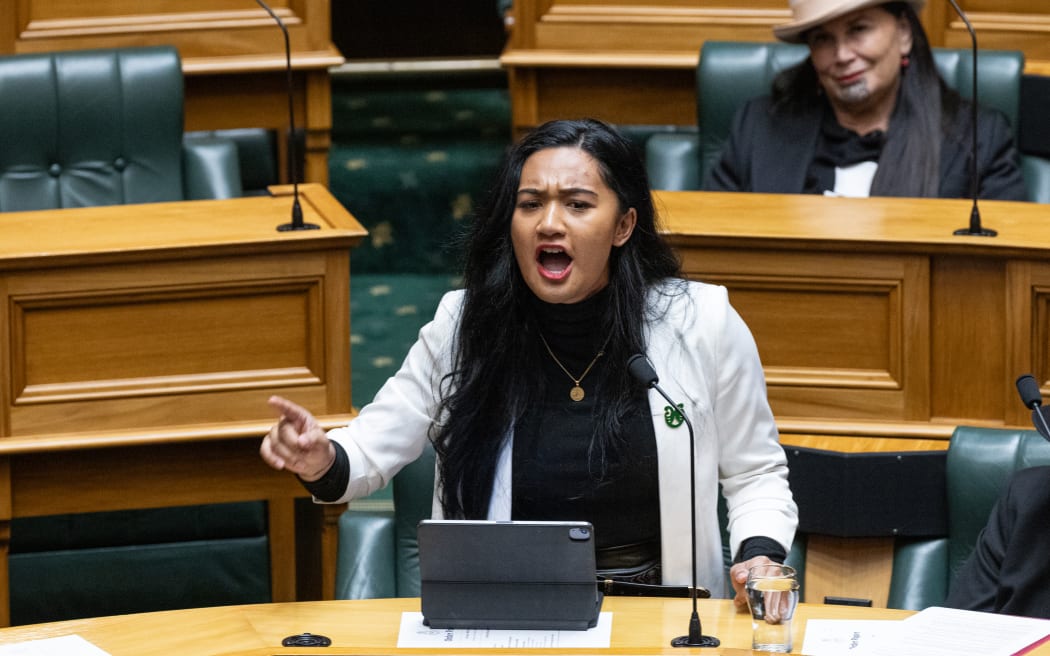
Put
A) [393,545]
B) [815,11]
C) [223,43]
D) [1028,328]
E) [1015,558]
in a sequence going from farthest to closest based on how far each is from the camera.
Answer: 1. [223,43]
2. [815,11]
3. [1028,328]
4. [393,545]
5. [1015,558]

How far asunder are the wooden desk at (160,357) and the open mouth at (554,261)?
72 cm

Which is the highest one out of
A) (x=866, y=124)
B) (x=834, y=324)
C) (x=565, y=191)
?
(x=565, y=191)

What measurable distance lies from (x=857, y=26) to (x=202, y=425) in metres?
1.61

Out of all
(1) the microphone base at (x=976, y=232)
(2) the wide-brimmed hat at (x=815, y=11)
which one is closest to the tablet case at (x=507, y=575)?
(1) the microphone base at (x=976, y=232)

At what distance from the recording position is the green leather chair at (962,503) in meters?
2.47

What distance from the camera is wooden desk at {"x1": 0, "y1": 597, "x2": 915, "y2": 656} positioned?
1.95m

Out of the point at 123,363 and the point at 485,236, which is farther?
the point at 123,363

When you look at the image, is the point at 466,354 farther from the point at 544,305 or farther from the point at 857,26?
the point at 857,26

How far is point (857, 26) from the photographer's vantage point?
12.0 ft

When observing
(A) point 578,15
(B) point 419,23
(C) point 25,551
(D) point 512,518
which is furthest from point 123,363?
(B) point 419,23

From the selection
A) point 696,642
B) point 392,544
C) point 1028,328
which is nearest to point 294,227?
point 392,544

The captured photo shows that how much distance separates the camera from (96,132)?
3889 millimetres

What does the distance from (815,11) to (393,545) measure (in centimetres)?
159

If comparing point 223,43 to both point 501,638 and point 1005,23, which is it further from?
point 501,638
